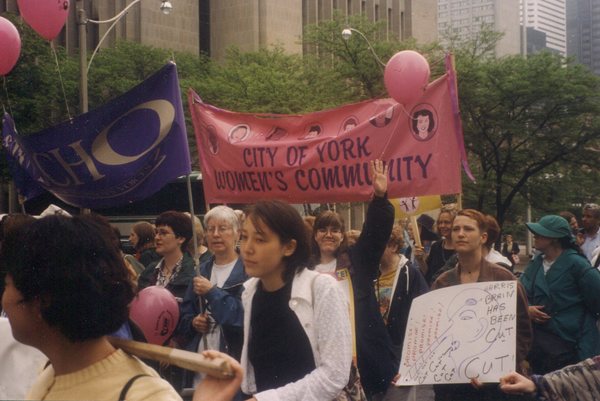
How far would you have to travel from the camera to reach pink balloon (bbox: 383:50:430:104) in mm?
7957

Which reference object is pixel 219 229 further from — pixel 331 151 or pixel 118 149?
pixel 331 151


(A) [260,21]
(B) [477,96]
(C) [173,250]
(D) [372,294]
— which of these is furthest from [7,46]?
(A) [260,21]

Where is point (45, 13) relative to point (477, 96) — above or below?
below

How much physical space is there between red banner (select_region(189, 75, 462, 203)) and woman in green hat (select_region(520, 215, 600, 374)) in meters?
1.09

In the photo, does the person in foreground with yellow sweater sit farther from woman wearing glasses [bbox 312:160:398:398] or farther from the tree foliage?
the tree foliage

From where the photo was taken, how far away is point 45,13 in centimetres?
899

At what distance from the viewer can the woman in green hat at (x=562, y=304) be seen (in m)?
5.82

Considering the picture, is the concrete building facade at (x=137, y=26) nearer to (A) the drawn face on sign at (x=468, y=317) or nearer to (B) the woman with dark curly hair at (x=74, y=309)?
(A) the drawn face on sign at (x=468, y=317)

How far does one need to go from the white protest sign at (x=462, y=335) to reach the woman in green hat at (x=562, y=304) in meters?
1.31

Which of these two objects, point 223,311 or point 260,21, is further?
point 260,21

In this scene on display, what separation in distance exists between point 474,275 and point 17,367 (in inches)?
129

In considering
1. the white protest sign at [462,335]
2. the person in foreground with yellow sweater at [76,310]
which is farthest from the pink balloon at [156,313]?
the person in foreground with yellow sweater at [76,310]

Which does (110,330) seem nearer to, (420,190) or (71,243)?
(71,243)

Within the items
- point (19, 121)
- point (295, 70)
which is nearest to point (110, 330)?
point (19, 121)
